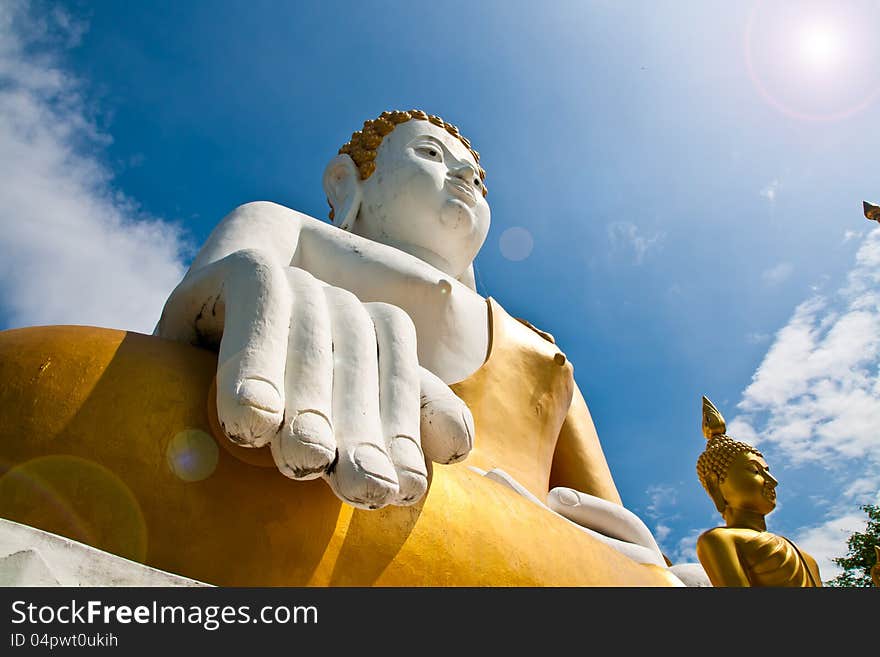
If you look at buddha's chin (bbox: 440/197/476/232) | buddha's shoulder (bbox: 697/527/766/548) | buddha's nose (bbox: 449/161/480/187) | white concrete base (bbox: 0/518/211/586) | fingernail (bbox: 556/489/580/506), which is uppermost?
buddha's nose (bbox: 449/161/480/187)

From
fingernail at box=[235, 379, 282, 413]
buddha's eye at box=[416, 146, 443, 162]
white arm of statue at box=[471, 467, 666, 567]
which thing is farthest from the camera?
buddha's eye at box=[416, 146, 443, 162]

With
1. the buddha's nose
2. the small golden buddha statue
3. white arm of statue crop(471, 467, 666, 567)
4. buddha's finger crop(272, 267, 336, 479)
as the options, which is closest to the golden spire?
the small golden buddha statue

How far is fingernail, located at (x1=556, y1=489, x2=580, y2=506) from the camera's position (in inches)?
148

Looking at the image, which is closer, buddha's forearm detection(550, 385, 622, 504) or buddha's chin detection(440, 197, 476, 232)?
buddha's chin detection(440, 197, 476, 232)

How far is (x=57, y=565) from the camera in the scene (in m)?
1.42

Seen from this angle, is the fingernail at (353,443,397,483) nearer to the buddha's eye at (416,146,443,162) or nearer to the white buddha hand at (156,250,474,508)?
the white buddha hand at (156,250,474,508)

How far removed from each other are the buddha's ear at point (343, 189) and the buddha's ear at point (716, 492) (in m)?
2.51

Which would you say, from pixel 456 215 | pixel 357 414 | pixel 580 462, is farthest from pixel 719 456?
pixel 357 414

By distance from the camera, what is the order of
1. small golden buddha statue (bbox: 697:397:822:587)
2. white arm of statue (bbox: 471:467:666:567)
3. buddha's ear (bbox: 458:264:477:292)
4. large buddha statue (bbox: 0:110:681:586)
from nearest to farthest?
large buddha statue (bbox: 0:110:681:586)
small golden buddha statue (bbox: 697:397:822:587)
white arm of statue (bbox: 471:467:666:567)
buddha's ear (bbox: 458:264:477:292)

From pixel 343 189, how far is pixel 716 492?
2.88m

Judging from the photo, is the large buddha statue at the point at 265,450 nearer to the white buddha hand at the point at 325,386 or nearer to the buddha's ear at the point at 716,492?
the white buddha hand at the point at 325,386

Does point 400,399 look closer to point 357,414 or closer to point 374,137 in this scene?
point 357,414

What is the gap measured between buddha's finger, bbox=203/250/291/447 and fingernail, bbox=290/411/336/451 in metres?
0.04
